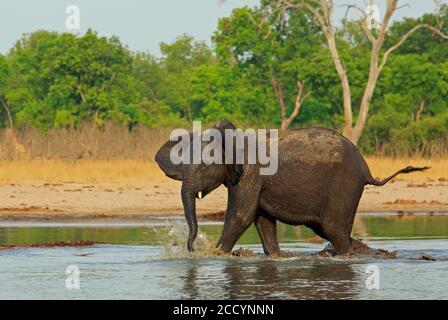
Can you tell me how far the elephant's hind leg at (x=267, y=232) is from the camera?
14578mm

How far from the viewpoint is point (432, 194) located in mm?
27234

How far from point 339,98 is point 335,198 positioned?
122ft

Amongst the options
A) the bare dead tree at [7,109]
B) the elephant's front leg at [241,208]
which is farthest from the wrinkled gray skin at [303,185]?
the bare dead tree at [7,109]

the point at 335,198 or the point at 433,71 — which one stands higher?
the point at 433,71

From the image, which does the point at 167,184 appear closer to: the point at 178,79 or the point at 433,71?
the point at 433,71

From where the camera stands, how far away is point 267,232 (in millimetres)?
14680

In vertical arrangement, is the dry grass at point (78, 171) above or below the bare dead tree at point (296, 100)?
below

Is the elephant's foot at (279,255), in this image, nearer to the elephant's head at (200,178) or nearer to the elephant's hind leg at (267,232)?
the elephant's hind leg at (267,232)

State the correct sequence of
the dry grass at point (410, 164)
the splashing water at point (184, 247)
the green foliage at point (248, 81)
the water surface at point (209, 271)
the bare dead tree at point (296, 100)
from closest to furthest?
the water surface at point (209, 271)
the splashing water at point (184, 247)
the dry grass at point (410, 164)
the green foliage at point (248, 81)
the bare dead tree at point (296, 100)

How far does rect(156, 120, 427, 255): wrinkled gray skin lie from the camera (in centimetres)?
1418

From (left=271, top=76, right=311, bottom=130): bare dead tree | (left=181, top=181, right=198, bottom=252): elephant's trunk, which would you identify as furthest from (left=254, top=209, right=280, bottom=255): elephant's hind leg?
(left=271, top=76, right=311, bottom=130): bare dead tree

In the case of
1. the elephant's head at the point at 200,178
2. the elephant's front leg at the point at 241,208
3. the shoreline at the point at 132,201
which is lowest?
the shoreline at the point at 132,201

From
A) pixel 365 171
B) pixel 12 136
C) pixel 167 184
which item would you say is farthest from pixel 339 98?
pixel 365 171

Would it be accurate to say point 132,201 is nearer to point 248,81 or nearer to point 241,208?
point 241,208
